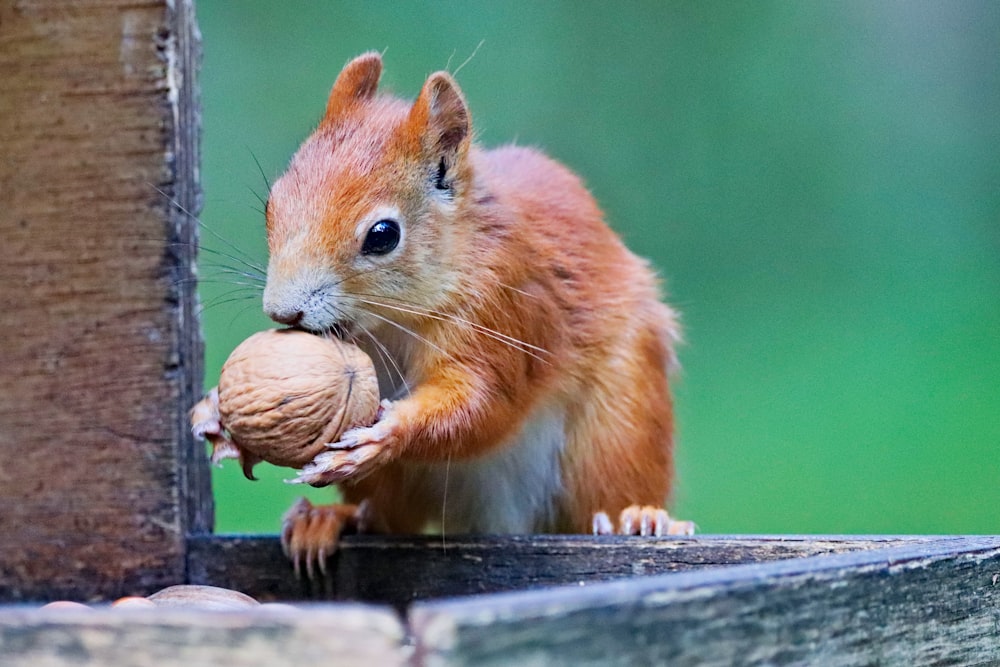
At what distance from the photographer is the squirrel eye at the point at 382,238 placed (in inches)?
47.1

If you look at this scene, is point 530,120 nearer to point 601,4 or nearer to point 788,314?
point 601,4

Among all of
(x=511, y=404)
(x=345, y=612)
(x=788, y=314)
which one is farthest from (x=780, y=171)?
(x=345, y=612)

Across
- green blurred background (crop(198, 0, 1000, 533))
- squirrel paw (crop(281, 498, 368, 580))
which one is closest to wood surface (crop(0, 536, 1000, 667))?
squirrel paw (crop(281, 498, 368, 580))

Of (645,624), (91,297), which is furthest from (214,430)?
(645,624)

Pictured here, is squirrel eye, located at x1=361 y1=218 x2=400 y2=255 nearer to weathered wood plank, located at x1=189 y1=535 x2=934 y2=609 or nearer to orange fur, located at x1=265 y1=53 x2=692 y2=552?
orange fur, located at x1=265 y1=53 x2=692 y2=552

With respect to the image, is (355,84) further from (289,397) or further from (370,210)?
(289,397)

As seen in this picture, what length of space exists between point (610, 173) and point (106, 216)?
5.05ft

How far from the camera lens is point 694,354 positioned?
284 cm

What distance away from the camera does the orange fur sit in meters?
1.17

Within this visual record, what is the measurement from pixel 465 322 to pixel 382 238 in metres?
0.14

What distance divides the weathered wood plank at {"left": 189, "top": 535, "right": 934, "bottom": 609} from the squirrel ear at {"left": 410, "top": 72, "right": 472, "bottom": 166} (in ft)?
1.50

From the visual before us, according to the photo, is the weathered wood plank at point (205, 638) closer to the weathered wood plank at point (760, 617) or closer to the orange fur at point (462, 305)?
the weathered wood plank at point (760, 617)

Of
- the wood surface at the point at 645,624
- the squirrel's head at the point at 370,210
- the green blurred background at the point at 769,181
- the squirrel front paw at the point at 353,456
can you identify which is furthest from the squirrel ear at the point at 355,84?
the green blurred background at the point at 769,181

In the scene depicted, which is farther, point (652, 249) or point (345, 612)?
point (652, 249)
